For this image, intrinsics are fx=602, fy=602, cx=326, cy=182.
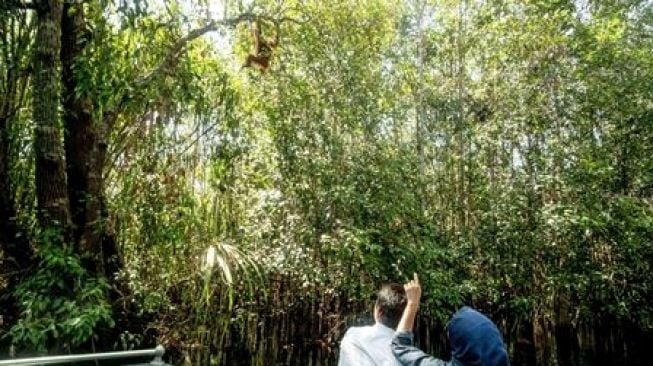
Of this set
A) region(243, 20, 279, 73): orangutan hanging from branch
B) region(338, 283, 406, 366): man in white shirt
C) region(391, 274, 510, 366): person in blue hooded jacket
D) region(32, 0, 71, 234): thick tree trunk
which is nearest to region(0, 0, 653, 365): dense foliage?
region(32, 0, 71, 234): thick tree trunk

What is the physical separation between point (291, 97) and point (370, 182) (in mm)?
1097

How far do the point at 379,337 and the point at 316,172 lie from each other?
373 centimetres

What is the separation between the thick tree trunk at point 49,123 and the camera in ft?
12.8

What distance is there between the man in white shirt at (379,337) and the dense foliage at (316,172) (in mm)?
2370

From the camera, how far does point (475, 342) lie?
4.72 feet

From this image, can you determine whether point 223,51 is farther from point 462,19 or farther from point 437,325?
point 437,325

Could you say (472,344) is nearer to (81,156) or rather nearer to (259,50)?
(81,156)

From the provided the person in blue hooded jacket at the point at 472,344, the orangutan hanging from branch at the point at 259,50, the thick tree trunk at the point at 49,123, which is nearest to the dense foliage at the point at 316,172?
the thick tree trunk at the point at 49,123

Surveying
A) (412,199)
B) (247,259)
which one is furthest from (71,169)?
(412,199)

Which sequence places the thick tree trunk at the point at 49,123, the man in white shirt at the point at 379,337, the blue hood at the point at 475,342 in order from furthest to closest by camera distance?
the thick tree trunk at the point at 49,123, the man in white shirt at the point at 379,337, the blue hood at the point at 475,342

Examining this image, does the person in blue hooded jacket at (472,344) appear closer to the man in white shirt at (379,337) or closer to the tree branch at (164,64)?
the man in white shirt at (379,337)

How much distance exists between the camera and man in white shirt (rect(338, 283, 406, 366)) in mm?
1771

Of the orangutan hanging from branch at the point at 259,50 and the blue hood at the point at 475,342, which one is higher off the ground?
the orangutan hanging from branch at the point at 259,50

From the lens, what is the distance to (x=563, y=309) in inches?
286
